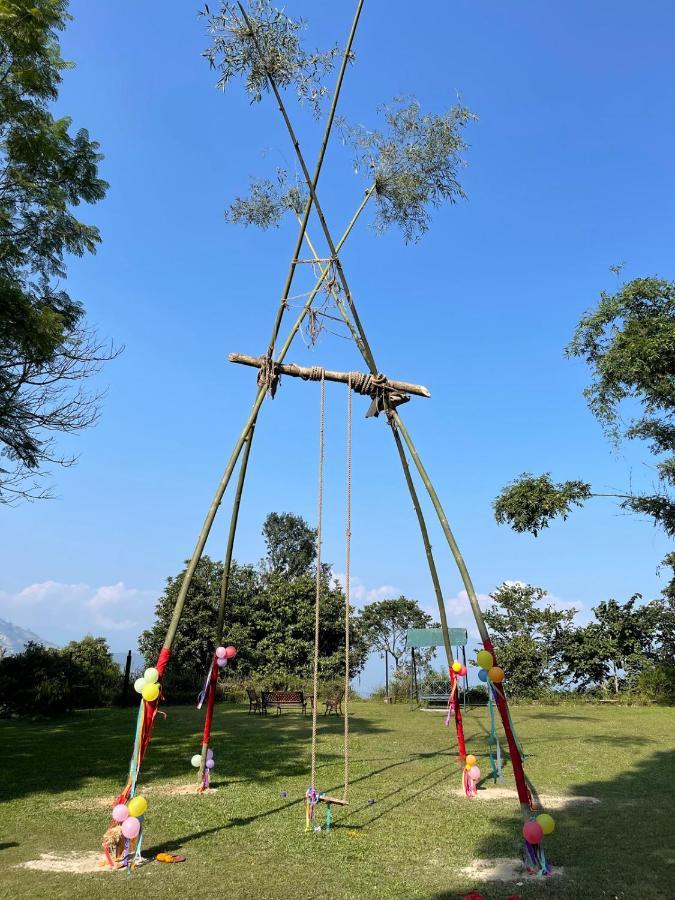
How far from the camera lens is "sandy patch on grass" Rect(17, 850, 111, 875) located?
187 inches

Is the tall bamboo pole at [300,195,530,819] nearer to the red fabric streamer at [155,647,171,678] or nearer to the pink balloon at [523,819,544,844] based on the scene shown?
the pink balloon at [523,819,544,844]

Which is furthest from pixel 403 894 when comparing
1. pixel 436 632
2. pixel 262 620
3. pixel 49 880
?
pixel 262 620

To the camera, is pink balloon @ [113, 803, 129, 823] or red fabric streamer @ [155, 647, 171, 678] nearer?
pink balloon @ [113, 803, 129, 823]

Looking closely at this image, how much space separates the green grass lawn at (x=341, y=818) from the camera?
442 centimetres

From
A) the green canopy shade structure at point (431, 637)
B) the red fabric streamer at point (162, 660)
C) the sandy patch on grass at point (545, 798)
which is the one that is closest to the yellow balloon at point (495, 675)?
the sandy patch on grass at point (545, 798)

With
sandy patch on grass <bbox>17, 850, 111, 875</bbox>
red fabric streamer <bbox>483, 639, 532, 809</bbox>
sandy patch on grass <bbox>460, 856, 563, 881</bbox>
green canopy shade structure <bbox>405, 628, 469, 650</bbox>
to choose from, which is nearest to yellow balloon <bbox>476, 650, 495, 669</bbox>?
red fabric streamer <bbox>483, 639, 532, 809</bbox>

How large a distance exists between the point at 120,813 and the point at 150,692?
90 centimetres

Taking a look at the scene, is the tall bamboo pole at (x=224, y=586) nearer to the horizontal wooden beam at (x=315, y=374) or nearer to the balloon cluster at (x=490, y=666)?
the horizontal wooden beam at (x=315, y=374)

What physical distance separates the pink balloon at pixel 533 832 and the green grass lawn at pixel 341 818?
10.6 inches

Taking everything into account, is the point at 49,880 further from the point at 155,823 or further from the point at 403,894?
the point at 403,894

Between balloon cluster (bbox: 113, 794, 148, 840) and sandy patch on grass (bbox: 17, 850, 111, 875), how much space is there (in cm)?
33

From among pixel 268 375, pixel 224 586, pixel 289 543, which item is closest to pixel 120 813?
pixel 224 586

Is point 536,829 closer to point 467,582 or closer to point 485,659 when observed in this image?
point 485,659

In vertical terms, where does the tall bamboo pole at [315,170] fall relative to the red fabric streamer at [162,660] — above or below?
above
